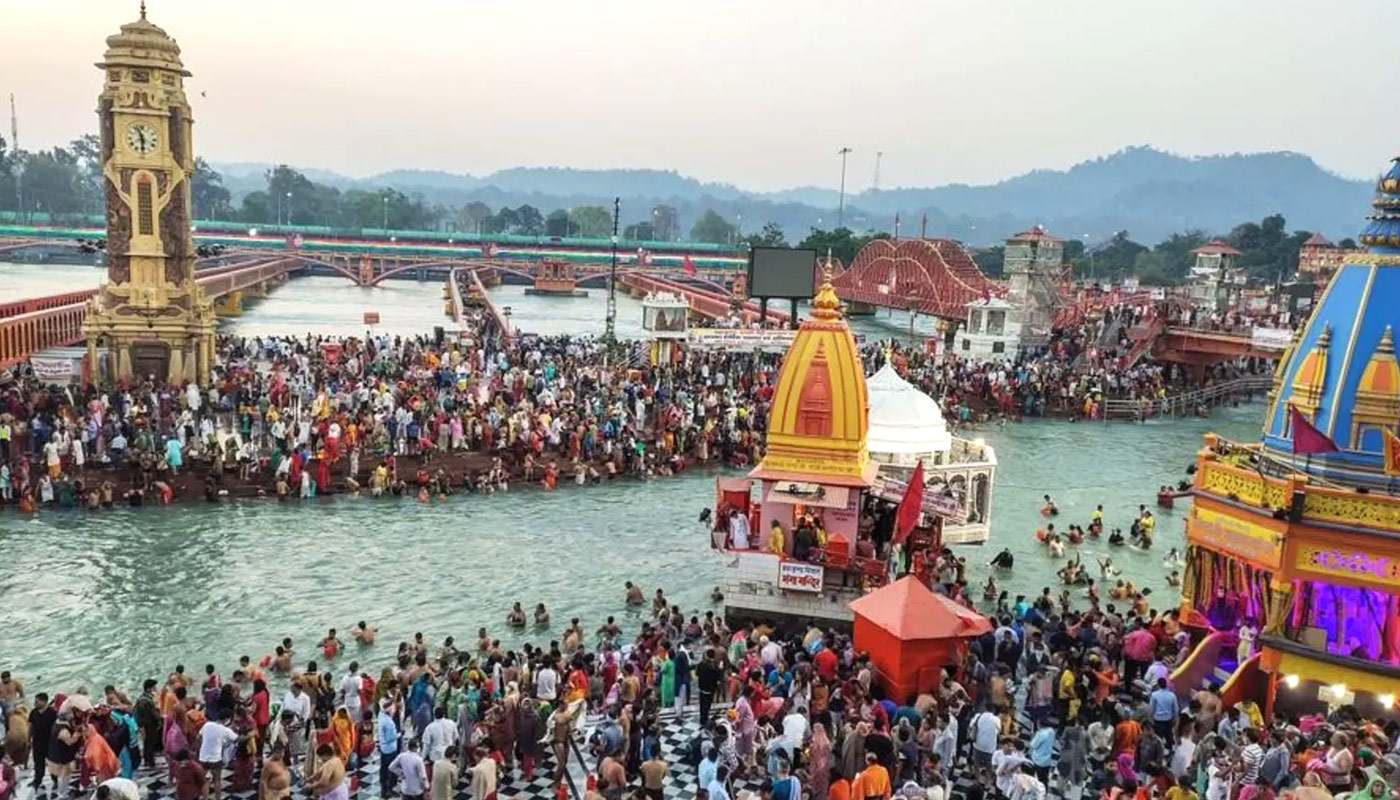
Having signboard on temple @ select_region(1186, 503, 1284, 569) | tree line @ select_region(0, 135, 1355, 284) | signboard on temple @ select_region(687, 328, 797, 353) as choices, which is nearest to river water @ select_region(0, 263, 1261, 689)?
signboard on temple @ select_region(1186, 503, 1284, 569)

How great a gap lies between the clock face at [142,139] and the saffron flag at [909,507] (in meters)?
23.8

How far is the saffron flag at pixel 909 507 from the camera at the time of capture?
15.6m

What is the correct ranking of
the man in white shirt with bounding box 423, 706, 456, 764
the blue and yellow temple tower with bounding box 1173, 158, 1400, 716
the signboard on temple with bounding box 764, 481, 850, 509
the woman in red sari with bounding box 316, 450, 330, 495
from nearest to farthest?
the man in white shirt with bounding box 423, 706, 456, 764
the blue and yellow temple tower with bounding box 1173, 158, 1400, 716
the signboard on temple with bounding box 764, 481, 850, 509
the woman in red sari with bounding box 316, 450, 330, 495

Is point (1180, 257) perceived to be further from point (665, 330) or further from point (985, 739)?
point (985, 739)

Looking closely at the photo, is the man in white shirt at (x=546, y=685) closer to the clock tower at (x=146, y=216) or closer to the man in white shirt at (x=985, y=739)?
the man in white shirt at (x=985, y=739)

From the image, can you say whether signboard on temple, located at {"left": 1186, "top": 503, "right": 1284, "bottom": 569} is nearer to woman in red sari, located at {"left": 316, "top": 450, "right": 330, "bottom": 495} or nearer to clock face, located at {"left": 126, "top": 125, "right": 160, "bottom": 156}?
woman in red sari, located at {"left": 316, "top": 450, "right": 330, "bottom": 495}

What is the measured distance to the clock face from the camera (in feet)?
94.7

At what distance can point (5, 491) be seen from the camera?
20938 mm

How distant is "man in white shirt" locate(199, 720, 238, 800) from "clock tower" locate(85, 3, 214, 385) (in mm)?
22161

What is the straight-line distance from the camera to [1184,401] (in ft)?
141

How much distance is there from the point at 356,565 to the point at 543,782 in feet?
32.0

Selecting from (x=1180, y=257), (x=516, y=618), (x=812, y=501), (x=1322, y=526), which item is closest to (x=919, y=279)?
(x=812, y=501)

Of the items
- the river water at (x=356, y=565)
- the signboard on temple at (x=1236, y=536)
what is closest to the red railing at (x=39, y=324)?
the river water at (x=356, y=565)

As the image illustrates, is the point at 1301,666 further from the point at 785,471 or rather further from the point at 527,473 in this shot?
the point at 527,473
